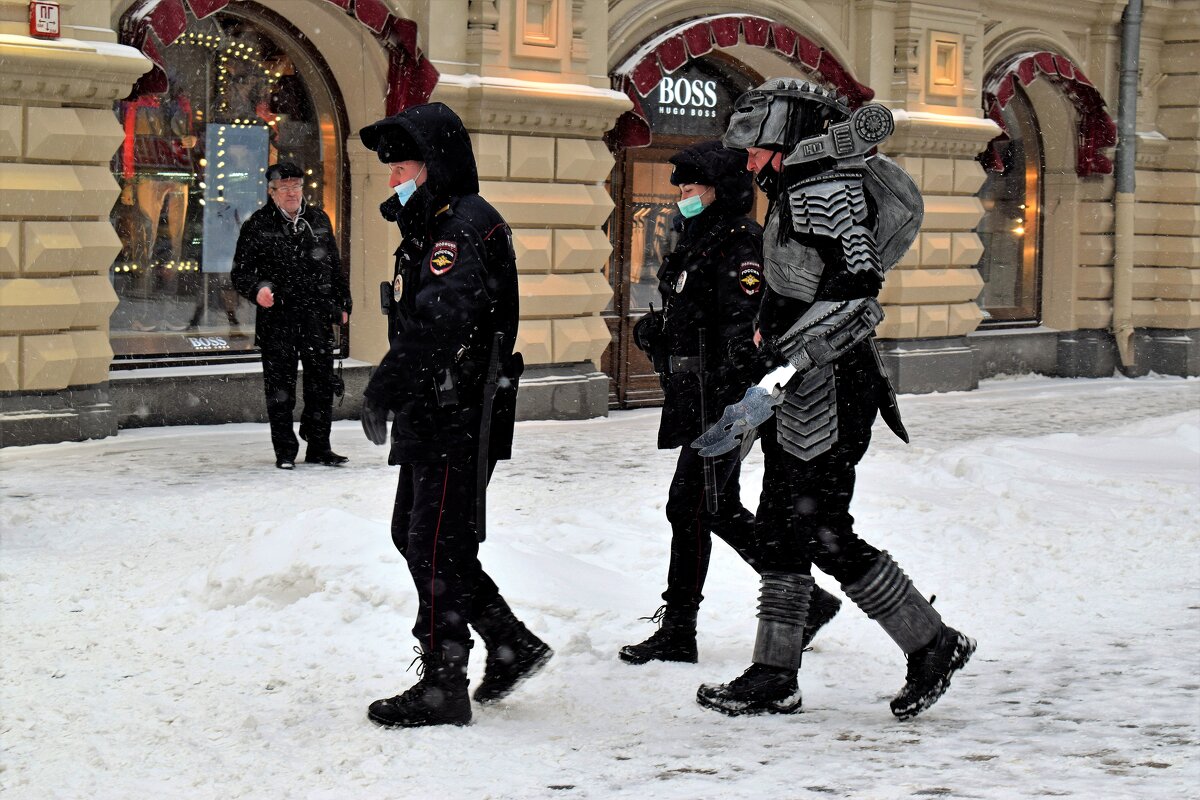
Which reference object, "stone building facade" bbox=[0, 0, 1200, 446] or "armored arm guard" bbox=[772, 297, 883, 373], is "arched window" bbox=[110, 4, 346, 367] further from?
"armored arm guard" bbox=[772, 297, 883, 373]

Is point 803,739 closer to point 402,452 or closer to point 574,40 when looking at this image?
point 402,452

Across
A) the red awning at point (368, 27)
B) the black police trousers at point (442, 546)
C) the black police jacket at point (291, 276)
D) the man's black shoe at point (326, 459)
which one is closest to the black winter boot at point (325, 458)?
the man's black shoe at point (326, 459)

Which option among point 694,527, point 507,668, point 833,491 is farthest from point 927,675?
point 507,668

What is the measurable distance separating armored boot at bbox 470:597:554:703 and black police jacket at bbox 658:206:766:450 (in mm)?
984

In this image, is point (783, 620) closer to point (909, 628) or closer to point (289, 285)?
point (909, 628)

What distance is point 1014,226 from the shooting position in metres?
18.0

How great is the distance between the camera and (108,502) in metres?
8.40

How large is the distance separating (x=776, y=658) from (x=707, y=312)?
4.21ft

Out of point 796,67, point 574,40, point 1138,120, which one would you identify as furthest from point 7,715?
point 1138,120

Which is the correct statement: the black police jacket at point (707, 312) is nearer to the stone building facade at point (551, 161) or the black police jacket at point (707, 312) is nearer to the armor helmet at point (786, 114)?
the armor helmet at point (786, 114)

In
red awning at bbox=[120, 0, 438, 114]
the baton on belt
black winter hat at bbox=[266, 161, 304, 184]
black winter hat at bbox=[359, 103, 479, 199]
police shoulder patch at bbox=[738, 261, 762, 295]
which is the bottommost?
the baton on belt

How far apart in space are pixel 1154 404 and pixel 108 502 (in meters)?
10.5

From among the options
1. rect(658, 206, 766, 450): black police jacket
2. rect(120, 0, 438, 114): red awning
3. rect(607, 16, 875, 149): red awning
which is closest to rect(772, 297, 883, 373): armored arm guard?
rect(658, 206, 766, 450): black police jacket

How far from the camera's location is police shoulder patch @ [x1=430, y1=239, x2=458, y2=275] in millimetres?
4484
